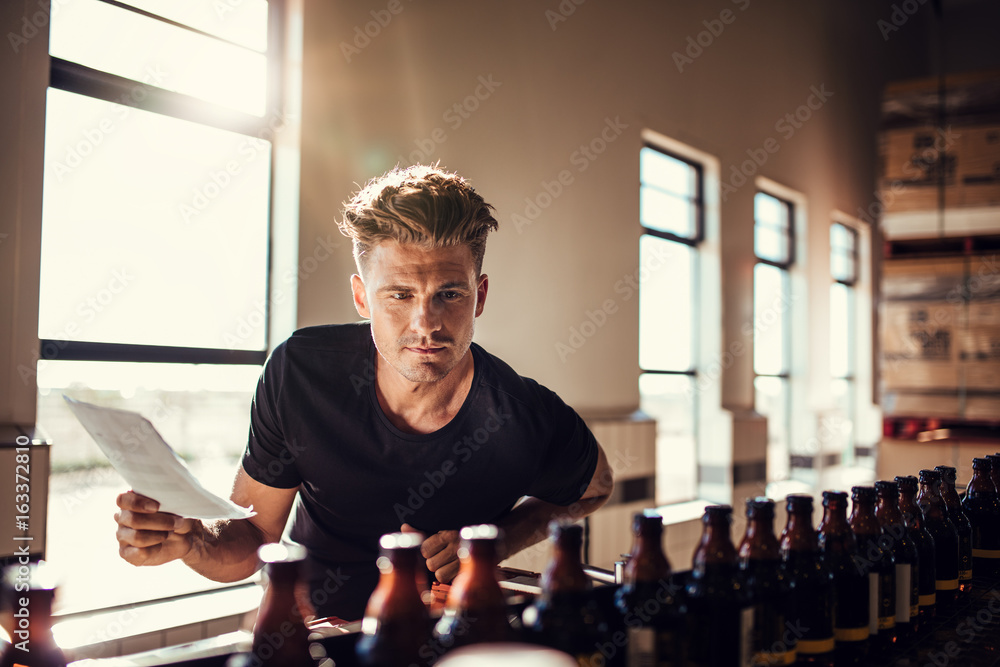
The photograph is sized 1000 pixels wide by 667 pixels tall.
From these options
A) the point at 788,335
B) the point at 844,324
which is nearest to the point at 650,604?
the point at 788,335

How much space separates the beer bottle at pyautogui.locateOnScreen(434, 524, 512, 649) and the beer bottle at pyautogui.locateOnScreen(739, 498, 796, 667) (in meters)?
0.30

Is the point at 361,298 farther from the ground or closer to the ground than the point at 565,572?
farther from the ground

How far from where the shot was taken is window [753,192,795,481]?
539cm

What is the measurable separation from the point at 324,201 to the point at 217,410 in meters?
0.76

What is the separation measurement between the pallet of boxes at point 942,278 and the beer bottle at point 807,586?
3.06m

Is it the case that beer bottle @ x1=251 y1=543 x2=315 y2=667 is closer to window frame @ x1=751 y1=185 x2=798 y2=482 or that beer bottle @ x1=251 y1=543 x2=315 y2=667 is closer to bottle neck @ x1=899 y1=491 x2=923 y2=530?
bottle neck @ x1=899 y1=491 x2=923 y2=530

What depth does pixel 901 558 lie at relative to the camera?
1.14 m

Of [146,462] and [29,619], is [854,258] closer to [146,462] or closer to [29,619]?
[146,462]

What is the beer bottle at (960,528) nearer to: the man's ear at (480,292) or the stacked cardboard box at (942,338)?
the man's ear at (480,292)

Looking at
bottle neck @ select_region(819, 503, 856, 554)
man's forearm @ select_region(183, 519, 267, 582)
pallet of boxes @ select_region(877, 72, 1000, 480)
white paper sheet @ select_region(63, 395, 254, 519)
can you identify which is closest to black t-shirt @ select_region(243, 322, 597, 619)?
man's forearm @ select_region(183, 519, 267, 582)

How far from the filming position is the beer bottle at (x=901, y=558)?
1104mm

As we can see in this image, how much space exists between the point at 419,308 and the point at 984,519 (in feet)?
3.86

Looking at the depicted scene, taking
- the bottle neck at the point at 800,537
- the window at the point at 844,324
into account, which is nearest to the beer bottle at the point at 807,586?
the bottle neck at the point at 800,537

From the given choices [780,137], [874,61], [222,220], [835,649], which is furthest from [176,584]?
[874,61]
